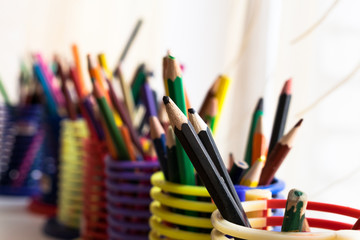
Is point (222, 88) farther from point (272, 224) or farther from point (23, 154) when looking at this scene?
point (23, 154)

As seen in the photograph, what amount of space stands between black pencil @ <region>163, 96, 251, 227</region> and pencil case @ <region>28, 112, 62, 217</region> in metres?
0.41

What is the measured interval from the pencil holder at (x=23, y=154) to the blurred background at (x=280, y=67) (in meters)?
0.02

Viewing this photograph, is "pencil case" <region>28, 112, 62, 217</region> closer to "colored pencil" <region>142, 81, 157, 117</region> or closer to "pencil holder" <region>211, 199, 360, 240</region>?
"colored pencil" <region>142, 81, 157, 117</region>

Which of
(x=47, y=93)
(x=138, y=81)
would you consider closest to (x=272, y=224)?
(x=138, y=81)

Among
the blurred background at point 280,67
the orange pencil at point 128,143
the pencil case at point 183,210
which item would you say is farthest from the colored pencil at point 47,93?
the pencil case at point 183,210

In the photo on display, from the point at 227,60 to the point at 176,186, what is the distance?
267mm

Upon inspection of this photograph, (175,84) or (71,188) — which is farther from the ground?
(175,84)

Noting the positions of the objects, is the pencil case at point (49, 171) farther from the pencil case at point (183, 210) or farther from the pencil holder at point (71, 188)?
the pencil case at point (183, 210)

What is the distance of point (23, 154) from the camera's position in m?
0.68

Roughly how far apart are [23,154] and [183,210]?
18.3 inches

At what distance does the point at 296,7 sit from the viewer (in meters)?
0.39

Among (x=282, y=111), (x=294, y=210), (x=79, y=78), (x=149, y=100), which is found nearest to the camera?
(x=294, y=210)

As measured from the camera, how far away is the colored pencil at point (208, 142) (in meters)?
0.21

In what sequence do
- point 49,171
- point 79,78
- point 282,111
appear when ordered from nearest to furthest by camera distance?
point 282,111 < point 79,78 < point 49,171
